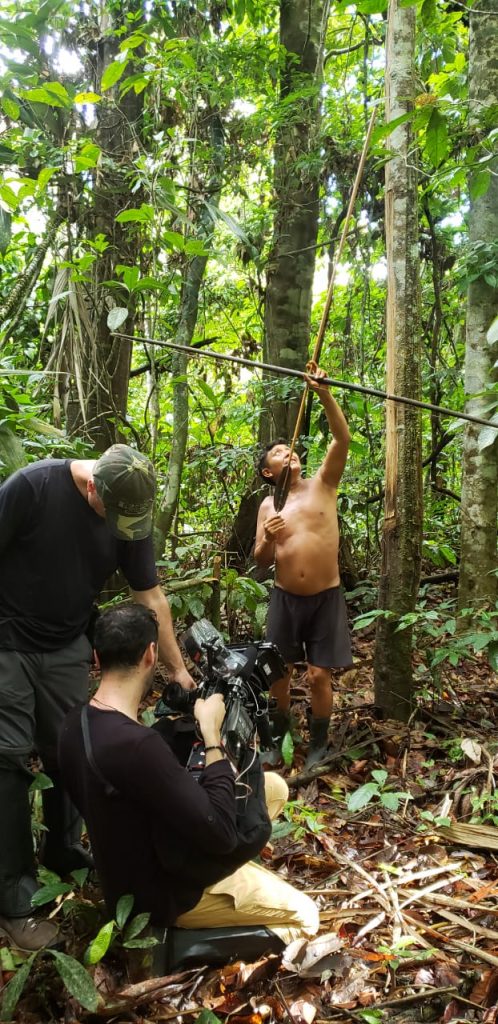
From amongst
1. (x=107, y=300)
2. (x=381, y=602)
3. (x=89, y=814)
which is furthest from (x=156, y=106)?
(x=89, y=814)

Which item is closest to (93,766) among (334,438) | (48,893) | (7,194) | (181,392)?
(48,893)

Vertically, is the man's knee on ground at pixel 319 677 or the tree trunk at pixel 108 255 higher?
the tree trunk at pixel 108 255

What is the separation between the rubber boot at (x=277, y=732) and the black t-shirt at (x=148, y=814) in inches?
68.1

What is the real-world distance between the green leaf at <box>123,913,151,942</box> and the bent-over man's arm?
0.81 meters

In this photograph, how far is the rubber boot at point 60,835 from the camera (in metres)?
2.71

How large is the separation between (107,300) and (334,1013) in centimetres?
431

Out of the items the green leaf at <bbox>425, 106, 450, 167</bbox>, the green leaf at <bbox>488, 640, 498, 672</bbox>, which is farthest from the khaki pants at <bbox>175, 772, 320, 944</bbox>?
the green leaf at <bbox>425, 106, 450, 167</bbox>

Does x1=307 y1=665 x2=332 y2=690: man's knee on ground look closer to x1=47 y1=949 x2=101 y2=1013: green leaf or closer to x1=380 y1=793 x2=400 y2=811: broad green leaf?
x1=380 y1=793 x2=400 y2=811: broad green leaf

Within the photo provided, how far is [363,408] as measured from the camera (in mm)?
6129

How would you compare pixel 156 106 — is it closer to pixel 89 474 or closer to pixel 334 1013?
pixel 89 474

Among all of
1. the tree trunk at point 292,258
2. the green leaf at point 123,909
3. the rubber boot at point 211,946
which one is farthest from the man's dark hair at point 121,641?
the tree trunk at point 292,258

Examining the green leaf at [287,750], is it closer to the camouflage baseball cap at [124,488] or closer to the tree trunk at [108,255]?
the camouflage baseball cap at [124,488]

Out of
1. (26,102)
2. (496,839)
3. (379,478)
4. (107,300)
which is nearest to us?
(496,839)

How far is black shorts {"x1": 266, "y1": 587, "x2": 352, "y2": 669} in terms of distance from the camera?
12.7 feet
